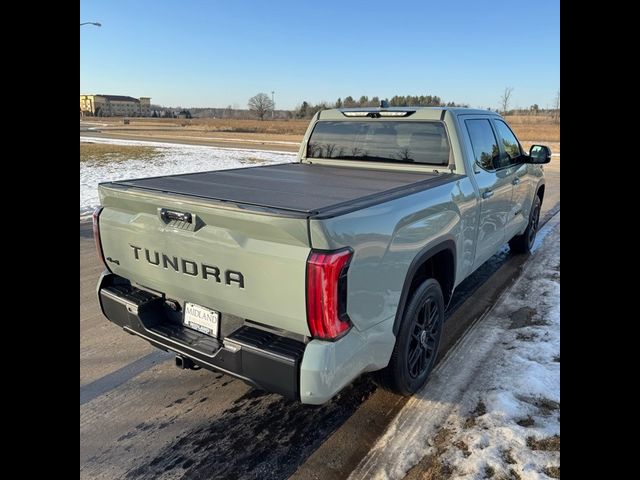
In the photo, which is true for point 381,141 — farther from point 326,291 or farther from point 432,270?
point 326,291

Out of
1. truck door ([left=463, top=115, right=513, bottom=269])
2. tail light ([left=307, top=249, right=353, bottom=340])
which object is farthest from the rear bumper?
truck door ([left=463, top=115, right=513, bottom=269])

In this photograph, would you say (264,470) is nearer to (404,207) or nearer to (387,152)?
(404,207)

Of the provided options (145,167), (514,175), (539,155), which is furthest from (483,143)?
(145,167)

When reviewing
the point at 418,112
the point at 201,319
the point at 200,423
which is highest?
the point at 418,112

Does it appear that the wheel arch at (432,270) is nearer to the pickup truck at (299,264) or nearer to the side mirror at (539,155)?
the pickup truck at (299,264)

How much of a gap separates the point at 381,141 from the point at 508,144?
1616mm

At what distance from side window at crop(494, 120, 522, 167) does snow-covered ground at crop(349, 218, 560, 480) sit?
1.67 meters

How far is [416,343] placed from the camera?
3.19 meters

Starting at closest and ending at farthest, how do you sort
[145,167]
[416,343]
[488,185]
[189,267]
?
1. [189,267]
2. [416,343]
3. [488,185]
4. [145,167]

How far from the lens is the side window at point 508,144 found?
4910mm
